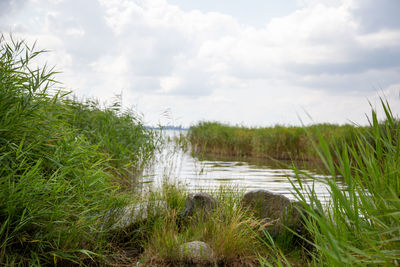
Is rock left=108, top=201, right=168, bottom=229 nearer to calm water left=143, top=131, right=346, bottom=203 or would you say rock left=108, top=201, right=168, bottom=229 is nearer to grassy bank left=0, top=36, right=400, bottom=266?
grassy bank left=0, top=36, right=400, bottom=266

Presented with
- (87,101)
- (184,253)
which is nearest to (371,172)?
(184,253)

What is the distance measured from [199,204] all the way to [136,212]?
989 mm

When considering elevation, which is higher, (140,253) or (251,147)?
(251,147)

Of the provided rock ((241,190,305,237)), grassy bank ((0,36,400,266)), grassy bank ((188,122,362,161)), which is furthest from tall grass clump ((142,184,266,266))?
grassy bank ((188,122,362,161))

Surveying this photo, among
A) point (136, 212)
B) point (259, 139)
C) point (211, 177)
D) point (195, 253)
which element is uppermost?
point (259, 139)

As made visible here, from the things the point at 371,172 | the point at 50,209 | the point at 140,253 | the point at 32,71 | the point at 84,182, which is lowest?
the point at 140,253

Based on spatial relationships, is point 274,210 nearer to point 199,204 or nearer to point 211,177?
point 199,204

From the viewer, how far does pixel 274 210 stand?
5.64 metres

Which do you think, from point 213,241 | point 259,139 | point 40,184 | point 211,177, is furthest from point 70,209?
point 259,139

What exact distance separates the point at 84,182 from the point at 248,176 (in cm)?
859

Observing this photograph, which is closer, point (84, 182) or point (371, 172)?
point (371, 172)

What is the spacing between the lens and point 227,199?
5.99 m

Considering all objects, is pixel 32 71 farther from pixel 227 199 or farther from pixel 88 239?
pixel 227 199

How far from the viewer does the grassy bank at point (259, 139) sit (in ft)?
59.2
